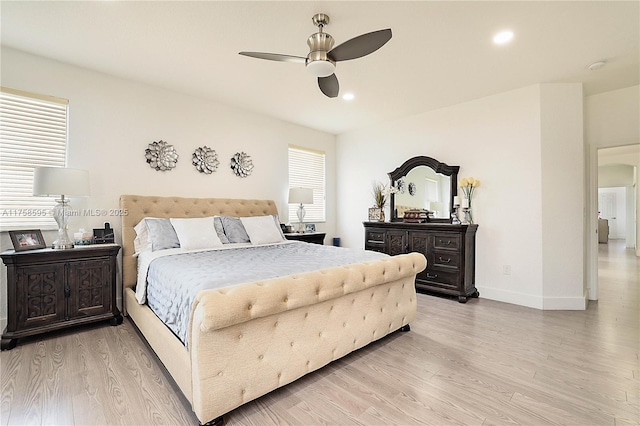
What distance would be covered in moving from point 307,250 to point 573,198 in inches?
130

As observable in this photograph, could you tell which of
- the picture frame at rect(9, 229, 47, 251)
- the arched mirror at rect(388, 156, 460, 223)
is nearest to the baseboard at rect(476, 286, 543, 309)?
the arched mirror at rect(388, 156, 460, 223)

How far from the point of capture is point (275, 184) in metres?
4.93

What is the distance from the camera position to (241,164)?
447cm

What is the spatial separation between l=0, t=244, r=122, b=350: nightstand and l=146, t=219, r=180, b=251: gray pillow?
1.21 ft

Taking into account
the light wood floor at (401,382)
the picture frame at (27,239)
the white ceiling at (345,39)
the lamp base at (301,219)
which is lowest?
the light wood floor at (401,382)

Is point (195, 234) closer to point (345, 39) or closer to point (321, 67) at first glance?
point (321, 67)

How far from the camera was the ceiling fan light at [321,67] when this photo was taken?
2166 mm

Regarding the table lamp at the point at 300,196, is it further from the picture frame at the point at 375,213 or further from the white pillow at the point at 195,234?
the white pillow at the point at 195,234

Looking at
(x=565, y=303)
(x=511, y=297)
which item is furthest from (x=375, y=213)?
(x=565, y=303)

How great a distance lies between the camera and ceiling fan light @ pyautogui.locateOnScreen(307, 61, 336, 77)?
2166 mm

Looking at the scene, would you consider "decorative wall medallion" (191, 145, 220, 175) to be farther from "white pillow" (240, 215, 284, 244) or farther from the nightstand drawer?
the nightstand drawer

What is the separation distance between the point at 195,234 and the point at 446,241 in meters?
3.18

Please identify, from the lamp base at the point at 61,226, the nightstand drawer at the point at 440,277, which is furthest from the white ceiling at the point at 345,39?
the nightstand drawer at the point at 440,277

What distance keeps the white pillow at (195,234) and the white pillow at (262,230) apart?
444 mm
